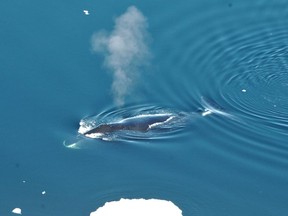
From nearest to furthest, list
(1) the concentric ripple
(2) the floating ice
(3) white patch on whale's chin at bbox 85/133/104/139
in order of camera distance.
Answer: (2) the floating ice, (3) white patch on whale's chin at bbox 85/133/104/139, (1) the concentric ripple

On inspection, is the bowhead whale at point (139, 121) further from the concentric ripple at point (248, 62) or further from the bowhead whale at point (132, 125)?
the concentric ripple at point (248, 62)

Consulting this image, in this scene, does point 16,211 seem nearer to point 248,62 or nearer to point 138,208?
point 138,208

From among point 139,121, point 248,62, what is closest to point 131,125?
point 139,121

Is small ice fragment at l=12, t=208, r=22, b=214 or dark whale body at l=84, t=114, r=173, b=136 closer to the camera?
small ice fragment at l=12, t=208, r=22, b=214

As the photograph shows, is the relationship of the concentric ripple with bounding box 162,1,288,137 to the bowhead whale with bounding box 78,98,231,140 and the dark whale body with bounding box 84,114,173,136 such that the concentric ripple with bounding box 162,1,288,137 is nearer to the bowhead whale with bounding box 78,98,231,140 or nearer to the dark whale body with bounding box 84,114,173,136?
the bowhead whale with bounding box 78,98,231,140

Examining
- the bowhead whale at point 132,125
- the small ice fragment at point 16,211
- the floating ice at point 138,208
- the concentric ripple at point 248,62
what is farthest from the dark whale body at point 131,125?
the small ice fragment at point 16,211

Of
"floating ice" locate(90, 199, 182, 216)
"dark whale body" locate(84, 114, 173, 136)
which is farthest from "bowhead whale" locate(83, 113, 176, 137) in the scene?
"floating ice" locate(90, 199, 182, 216)

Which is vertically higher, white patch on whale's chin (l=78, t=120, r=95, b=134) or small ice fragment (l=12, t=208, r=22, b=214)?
white patch on whale's chin (l=78, t=120, r=95, b=134)
